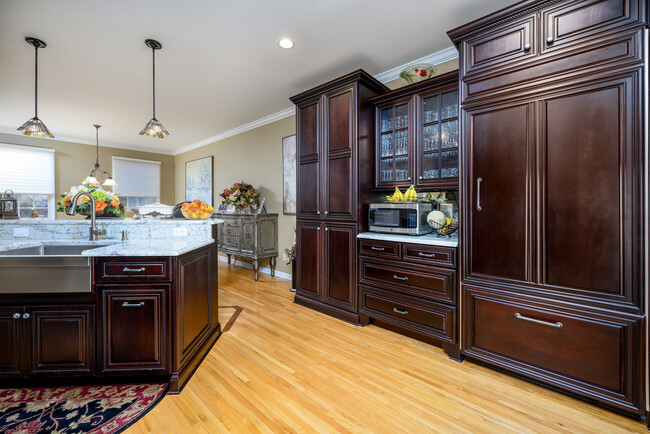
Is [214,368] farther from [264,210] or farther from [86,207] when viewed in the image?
[264,210]

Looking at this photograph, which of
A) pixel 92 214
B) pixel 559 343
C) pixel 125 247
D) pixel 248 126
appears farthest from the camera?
pixel 248 126

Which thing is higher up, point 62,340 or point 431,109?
point 431,109

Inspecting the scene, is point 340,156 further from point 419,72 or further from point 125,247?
point 125,247

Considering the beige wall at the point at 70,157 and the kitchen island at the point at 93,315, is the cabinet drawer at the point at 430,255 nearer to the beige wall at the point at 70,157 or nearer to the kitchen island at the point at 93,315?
the kitchen island at the point at 93,315

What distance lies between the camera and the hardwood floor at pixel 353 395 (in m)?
1.54

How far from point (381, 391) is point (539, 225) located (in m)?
1.46

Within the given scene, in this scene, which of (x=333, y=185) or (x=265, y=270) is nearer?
(x=333, y=185)

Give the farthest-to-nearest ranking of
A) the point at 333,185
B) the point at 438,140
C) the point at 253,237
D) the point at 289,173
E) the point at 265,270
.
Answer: the point at 265,270 < the point at 289,173 < the point at 253,237 < the point at 333,185 < the point at 438,140

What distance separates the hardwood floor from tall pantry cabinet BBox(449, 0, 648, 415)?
0.21 meters

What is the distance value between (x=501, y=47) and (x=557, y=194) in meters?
1.06

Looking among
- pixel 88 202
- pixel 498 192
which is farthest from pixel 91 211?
pixel 498 192

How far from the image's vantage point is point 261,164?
5.15 meters

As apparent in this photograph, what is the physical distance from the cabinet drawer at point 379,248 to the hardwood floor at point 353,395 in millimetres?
743

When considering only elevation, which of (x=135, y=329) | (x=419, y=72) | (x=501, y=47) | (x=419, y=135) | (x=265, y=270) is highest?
(x=419, y=72)
